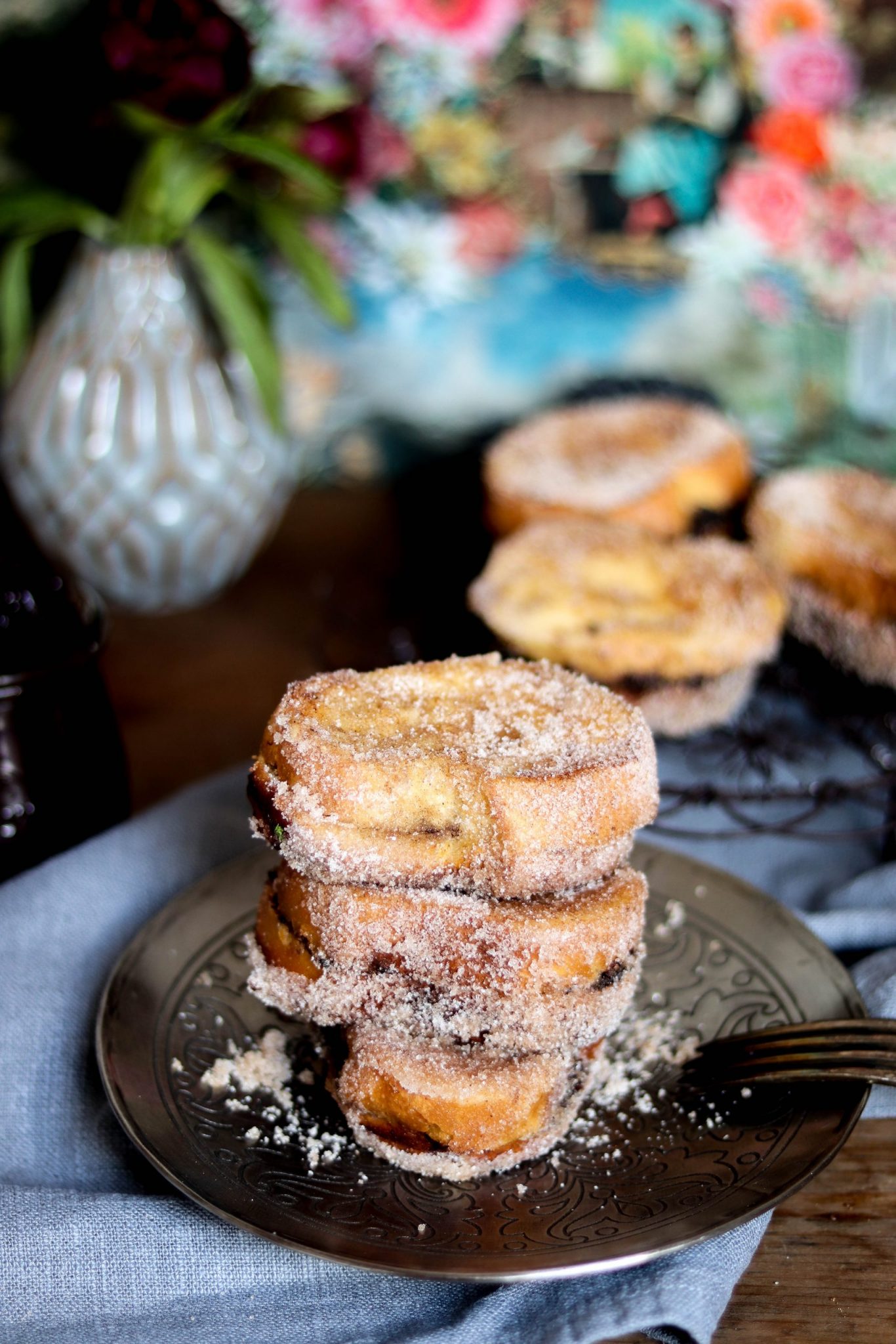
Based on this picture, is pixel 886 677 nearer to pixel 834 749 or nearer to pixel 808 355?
pixel 834 749

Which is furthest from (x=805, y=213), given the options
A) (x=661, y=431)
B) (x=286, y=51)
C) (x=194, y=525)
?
(x=194, y=525)

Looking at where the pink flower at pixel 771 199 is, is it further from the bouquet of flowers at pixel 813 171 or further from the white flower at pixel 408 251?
the white flower at pixel 408 251

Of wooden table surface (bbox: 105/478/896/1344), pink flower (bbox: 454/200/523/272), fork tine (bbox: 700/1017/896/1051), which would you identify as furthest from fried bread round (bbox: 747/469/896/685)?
pink flower (bbox: 454/200/523/272)

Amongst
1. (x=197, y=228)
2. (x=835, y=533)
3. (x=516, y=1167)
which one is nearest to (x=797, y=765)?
(x=835, y=533)

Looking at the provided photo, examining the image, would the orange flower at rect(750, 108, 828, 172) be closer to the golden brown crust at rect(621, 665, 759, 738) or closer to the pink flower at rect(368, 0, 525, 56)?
the pink flower at rect(368, 0, 525, 56)

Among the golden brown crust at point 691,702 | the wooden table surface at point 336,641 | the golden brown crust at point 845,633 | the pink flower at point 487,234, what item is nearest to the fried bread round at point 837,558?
the golden brown crust at point 845,633

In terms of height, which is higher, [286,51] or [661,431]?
[286,51]
